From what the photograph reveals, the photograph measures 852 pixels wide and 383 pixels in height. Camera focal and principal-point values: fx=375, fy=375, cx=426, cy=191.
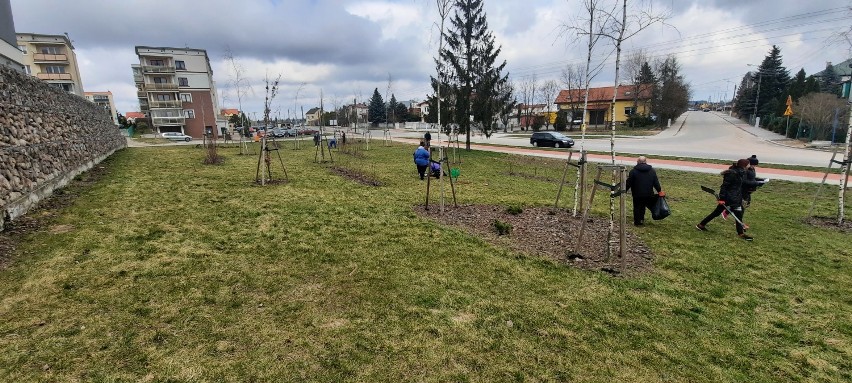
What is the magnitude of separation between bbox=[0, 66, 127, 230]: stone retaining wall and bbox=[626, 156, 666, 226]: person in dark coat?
10762 mm

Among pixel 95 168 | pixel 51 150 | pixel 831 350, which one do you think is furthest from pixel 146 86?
pixel 831 350

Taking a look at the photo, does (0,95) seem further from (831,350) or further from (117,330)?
(831,350)

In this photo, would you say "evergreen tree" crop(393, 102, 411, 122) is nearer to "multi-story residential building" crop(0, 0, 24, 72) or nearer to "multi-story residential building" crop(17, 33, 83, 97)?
"multi-story residential building" crop(17, 33, 83, 97)

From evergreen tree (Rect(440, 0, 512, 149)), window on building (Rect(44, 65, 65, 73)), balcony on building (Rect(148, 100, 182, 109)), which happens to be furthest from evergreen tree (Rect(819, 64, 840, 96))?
window on building (Rect(44, 65, 65, 73))

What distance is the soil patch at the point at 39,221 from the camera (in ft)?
16.8

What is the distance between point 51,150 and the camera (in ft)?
30.2

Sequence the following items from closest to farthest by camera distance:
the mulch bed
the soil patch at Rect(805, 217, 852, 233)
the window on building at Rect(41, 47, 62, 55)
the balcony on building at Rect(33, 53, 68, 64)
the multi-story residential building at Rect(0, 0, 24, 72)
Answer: the mulch bed
the soil patch at Rect(805, 217, 852, 233)
the multi-story residential building at Rect(0, 0, 24, 72)
the balcony on building at Rect(33, 53, 68, 64)
the window on building at Rect(41, 47, 62, 55)

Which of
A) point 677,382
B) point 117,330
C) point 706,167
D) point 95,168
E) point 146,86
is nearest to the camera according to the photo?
point 677,382

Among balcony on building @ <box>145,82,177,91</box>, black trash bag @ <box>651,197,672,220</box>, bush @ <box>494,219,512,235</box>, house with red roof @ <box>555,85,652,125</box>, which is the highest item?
balcony on building @ <box>145,82,177,91</box>

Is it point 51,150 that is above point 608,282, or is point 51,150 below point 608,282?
above

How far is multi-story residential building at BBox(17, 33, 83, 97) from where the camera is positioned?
51.0 m

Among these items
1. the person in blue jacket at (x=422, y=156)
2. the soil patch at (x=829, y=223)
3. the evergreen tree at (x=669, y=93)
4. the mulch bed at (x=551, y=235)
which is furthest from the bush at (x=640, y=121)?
the mulch bed at (x=551, y=235)

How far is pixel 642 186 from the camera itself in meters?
7.43

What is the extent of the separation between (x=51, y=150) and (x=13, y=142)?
7.55ft
